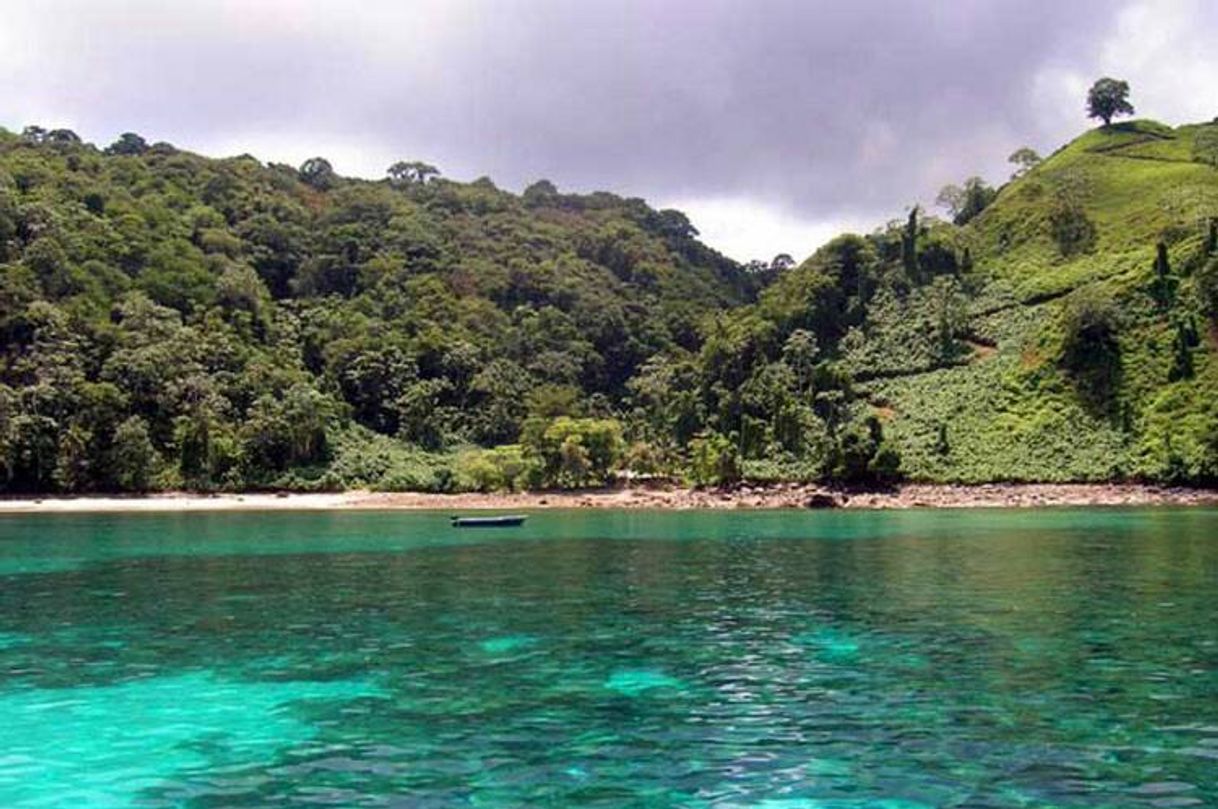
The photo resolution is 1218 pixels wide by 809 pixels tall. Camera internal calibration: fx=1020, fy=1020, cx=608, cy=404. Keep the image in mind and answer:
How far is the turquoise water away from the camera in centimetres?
1480

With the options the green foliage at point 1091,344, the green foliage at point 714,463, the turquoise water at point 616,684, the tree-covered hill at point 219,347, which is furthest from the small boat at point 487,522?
the green foliage at point 1091,344

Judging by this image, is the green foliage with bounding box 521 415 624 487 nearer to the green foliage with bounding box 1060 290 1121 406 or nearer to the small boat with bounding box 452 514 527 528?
the small boat with bounding box 452 514 527 528

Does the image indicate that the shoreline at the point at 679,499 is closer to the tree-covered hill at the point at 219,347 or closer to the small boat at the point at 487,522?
the tree-covered hill at the point at 219,347

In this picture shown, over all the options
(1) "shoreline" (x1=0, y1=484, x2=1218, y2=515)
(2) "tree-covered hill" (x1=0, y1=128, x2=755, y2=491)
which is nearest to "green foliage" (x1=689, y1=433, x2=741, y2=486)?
(1) "shoreline" (x1=0, y1=484, x2=1218, y2=515)

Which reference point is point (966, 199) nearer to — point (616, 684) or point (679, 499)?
point (679, 499)

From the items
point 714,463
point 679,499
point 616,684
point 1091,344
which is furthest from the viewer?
point 1091,344

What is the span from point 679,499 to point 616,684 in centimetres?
9321

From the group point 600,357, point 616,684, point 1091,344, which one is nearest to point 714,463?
point 1091,344

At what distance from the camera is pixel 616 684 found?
70.9 feet

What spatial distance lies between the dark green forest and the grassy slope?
15.9 inches

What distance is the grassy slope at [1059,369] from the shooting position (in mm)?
114375

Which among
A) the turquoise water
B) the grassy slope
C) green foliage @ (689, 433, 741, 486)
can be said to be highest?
the grassy slope

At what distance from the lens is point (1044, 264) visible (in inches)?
6270

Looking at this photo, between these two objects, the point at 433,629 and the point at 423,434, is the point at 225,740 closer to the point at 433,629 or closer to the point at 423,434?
the point at 433,629
